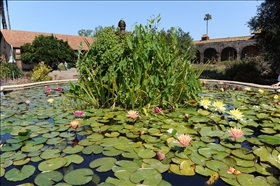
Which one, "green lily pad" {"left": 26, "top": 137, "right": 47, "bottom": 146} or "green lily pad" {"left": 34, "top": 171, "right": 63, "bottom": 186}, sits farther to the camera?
"green lily pad" {"left": 26, "top": 137, "right": 47, "bottom": 146}

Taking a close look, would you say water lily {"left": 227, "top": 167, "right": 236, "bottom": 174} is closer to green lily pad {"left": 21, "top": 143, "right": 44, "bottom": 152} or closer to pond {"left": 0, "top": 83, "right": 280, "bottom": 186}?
pond {"left": 0, "top": 83, "right": 280, "bottom": 186}

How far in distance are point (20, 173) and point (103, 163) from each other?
0.52 m

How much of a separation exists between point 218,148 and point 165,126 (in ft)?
2.13

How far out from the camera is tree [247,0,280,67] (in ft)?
26.8

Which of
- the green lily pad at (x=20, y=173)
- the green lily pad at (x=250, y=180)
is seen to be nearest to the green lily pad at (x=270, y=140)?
the green lily pad at (x=250, y=180)

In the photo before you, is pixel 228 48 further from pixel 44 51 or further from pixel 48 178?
pixel 48 178

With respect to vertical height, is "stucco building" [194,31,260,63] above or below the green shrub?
above

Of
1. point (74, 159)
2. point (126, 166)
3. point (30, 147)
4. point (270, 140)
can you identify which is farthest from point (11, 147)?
point (270, 140)

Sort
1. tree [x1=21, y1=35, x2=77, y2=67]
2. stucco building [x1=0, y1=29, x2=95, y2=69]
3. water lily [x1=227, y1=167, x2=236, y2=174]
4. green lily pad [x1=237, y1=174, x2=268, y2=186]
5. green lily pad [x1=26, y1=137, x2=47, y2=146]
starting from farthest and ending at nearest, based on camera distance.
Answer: stucco building [x1=0, y1=29, x2=95, y2=69]
tree [x1=21, y1=35, x2=77, y2=67]
green lily pad [x1=26, y1=137, x2=47, y2=146]
water lily [x1=227, y1=167, x2=236, y2=174]
green lily pad [x1=237, y1=174, x2=268, y2=186]

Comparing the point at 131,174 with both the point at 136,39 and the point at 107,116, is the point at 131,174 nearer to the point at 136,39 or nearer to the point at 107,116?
the point at 107,116

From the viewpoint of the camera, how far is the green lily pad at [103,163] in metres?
1.39

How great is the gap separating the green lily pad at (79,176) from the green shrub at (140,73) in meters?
1.47

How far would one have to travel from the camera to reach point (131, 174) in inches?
51.1

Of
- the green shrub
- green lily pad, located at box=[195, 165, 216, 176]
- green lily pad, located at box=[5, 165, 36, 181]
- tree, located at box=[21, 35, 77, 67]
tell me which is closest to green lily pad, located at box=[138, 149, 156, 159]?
green lily pad, located at box=[195, 165, 216, 176]
